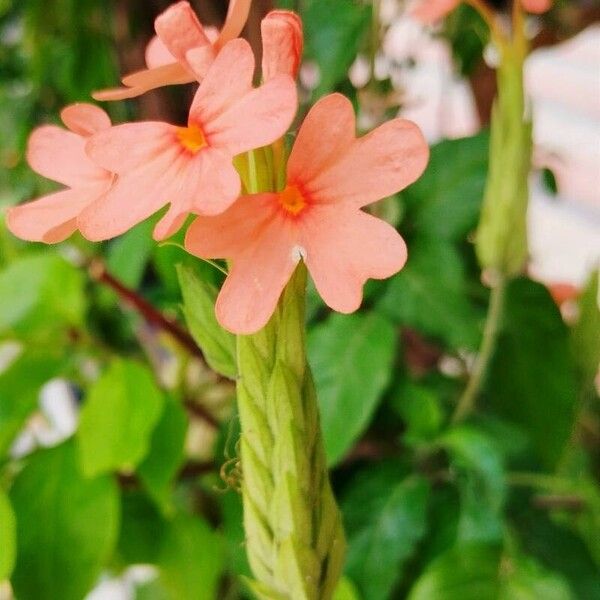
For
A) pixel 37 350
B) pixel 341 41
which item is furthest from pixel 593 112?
pixel 37 350

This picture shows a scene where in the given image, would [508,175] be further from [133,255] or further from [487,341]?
[133,255]

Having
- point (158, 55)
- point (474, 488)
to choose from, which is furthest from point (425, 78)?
point (158, 55)

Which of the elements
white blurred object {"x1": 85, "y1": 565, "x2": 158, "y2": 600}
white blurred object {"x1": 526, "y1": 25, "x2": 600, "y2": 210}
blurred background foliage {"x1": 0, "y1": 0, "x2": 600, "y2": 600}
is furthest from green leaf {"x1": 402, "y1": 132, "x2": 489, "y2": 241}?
white blurred object {"x1": 526, "y1": 25, "x2": 600, "y2": 210}

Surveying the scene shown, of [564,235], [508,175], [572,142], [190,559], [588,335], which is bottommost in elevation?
[564,235]

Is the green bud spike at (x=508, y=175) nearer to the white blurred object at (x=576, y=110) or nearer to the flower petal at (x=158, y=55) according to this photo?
the flower petal at (x=158, y=55)

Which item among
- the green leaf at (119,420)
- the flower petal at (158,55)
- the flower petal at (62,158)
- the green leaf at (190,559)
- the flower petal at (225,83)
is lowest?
the green leaf at (190,559)

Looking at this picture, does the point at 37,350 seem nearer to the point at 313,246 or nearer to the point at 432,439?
the point at 432,439

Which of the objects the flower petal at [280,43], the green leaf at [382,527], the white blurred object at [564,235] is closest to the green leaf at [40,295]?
the green leaf at [382,527]
